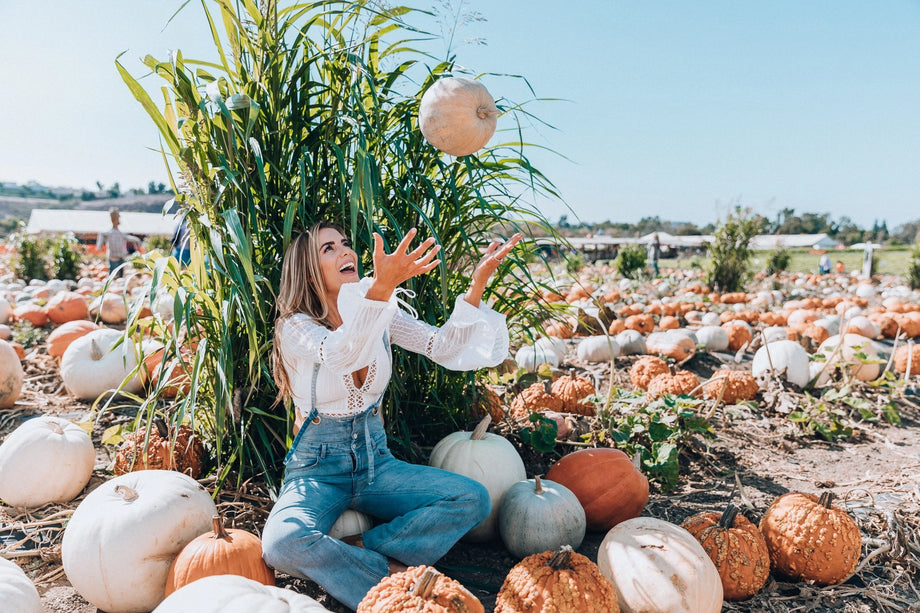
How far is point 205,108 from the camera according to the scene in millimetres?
1904

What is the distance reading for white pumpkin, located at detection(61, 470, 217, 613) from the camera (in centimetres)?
170

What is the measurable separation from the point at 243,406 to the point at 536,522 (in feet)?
3.83

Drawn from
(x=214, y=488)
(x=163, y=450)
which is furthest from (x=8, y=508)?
(x=214, y=488)

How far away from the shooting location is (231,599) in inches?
51.3

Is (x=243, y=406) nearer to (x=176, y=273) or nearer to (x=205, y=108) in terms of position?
(x=176, y=273)

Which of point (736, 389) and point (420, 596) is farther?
point (736, 389)

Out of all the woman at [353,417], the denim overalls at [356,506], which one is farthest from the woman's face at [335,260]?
the denim overalls at [356,506]

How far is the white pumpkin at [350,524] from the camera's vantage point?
1.94m

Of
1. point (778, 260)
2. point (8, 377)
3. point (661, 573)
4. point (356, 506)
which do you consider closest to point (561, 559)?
point (661, 573)

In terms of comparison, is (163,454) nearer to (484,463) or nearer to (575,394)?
(484,463)

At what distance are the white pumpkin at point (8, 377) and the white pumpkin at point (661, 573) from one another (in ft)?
11.6

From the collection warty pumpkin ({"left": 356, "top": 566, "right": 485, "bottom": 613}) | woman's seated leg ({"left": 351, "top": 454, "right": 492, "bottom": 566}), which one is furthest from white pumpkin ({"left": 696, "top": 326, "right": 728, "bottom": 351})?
warty pumpkin ({"left": 356, "top": 566, "right": 485, "bottom": 613})

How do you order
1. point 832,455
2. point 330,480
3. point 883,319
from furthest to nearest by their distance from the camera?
point 883,319 → point 832,455 → point 330,480

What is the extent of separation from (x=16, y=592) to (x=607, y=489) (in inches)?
73.5
